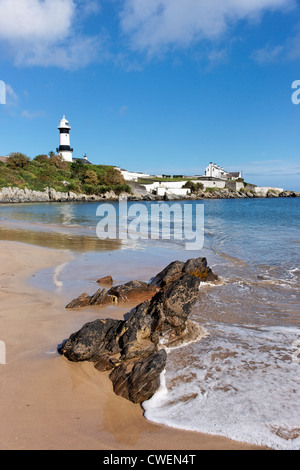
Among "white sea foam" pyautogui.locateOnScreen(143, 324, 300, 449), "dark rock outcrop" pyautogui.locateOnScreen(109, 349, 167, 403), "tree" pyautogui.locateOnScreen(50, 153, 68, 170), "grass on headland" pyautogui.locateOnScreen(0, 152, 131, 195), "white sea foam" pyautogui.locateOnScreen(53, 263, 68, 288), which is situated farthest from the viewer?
"tree" pyautogui.locateOnScreen(50, 153, 68, 170)

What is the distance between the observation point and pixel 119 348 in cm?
411

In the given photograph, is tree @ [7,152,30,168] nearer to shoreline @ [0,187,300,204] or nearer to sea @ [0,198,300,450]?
shoreline @ [0,187,300,204]

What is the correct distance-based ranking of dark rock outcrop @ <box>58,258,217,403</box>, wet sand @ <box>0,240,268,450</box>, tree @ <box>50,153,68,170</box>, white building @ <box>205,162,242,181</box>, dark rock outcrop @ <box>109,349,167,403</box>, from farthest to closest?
white building @ <box>205,162,242,181</box> < tree @ <box>50,153,68,170</box> < dark rock outcrop @ <box>58,258,217,403</box> < dark rock outcrop @ <box>109,349,167,403</box> < wet sand @ <box>0,240,268,450</box>

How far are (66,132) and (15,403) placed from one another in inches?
3486

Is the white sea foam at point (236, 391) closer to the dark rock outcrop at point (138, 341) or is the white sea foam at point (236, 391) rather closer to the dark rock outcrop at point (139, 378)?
the dark rock outcrop at point (139, 378)

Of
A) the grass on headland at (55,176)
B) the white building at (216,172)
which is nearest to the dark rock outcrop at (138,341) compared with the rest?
the grass on headland at (55,176)

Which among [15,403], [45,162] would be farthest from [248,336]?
[45,162]

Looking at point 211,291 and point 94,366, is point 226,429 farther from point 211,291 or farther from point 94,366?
point 211,291

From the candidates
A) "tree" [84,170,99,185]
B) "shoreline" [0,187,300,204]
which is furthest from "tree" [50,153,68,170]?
"shoreline" [0,187,300,204]

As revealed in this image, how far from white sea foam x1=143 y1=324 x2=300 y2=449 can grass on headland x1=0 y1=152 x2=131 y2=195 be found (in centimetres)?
6108

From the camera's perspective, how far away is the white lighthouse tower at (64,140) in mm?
83188

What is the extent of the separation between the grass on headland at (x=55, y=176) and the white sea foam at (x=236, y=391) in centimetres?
6108

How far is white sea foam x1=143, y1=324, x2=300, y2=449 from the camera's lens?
2846 mm

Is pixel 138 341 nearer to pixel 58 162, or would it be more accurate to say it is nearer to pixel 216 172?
pixel 58 162
